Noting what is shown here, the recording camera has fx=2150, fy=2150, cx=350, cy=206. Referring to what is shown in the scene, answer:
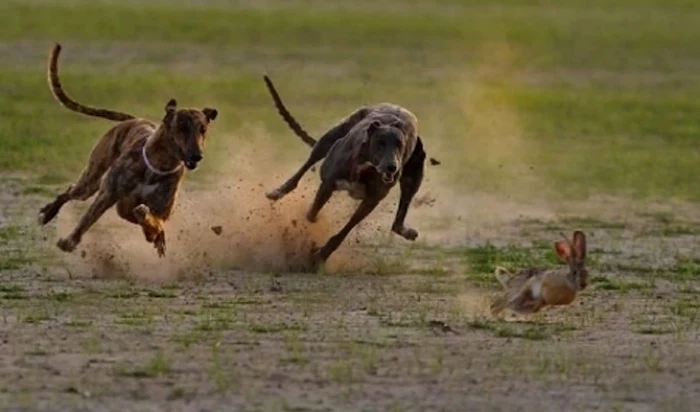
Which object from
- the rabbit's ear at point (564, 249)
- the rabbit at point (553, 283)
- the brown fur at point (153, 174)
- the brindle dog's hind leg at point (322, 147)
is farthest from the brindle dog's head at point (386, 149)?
the rabbit's ear at point (564, 249)

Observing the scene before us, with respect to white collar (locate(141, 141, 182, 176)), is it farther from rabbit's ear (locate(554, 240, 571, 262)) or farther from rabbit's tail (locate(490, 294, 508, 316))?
rabbit's ear (locate(554, 240, 571, 262))

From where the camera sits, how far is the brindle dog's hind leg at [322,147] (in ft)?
46.0

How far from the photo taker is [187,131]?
12.5 m

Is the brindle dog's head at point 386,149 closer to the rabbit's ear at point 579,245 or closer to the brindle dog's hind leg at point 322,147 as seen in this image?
the brindle dog's hind leg at point 322,147

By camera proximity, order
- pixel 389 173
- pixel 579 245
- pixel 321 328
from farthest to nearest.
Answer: pixel 389 173 → pixel 321 328 → pixel 579 245

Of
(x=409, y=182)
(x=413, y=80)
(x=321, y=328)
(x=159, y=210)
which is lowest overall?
(x=321, y=328)

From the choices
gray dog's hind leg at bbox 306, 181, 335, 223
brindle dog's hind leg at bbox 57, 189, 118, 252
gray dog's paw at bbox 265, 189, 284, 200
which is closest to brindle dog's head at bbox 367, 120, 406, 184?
gray dog's hind leg at bbox 306, 181, 335, 223

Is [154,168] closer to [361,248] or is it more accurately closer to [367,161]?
[367,161]

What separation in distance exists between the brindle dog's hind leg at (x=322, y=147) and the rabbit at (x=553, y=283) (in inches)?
128

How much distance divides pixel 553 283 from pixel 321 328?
117 centimetres

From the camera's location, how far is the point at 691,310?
39.0ft

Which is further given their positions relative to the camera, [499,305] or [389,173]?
[389,173]

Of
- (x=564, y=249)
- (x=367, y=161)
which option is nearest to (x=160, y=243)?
(x=367, y=161)

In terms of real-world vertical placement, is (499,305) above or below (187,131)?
below
